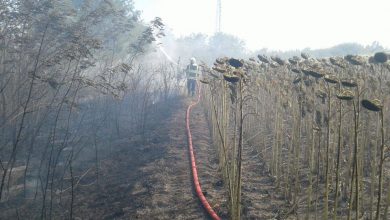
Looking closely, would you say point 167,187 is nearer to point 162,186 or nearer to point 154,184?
point 162,186

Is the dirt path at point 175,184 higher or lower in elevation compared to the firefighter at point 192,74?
lower

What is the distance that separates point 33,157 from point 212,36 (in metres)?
56.7

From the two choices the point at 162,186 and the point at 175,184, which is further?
the point at 175,184

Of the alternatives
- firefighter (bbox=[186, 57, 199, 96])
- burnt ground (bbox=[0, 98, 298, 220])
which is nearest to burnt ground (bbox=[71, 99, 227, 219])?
burnt ground (bbox=[0, 98, 298, 220])

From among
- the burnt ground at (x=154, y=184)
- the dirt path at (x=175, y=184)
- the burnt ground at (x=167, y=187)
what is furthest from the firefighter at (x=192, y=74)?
the burnt ground at (x=167, y=187)

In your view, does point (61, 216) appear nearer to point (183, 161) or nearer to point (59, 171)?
point (59, 171)

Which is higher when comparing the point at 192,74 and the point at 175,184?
the point at 192,74

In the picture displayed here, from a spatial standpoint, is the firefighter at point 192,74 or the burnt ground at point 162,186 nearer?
the burnt ground at point 162,186

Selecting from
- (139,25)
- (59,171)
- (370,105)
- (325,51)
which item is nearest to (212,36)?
(325,51)

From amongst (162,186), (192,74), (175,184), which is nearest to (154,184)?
(162,186)

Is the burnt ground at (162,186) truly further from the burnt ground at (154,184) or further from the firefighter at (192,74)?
the firefighter at (192,74)

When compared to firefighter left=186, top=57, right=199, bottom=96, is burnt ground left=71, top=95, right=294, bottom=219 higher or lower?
lower

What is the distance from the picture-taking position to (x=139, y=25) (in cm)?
2703

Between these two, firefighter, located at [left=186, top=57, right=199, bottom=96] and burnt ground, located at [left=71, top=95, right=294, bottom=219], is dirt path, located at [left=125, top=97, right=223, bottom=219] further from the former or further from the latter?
firefighter, located at [left=186, top=57, right=199, bottom=96]
